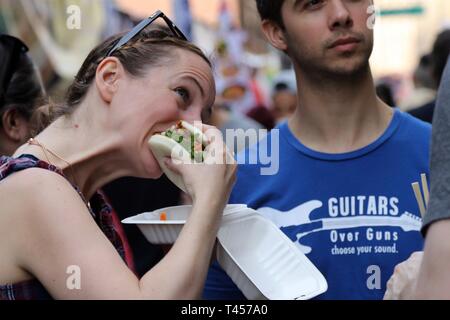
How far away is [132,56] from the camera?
2.79m

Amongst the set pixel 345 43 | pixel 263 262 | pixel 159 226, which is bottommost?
pixel 263 262

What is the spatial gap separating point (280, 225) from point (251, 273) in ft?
1.59

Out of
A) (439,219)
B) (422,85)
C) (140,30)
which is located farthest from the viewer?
(422,85)

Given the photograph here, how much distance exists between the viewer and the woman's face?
8.80 feet

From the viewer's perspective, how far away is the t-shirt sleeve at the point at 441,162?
1.76 m

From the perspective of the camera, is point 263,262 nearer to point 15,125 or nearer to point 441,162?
point 441,162

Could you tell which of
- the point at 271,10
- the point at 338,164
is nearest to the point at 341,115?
the point at 338,164

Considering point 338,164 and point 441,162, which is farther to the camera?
point 338,164

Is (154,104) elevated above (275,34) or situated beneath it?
situated beneath

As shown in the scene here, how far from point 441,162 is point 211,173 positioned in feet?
2.87

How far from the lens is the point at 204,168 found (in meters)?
2.51

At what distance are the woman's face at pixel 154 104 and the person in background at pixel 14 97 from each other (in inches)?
44.2

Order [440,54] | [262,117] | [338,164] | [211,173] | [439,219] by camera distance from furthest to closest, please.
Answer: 1. [262,117]
2. [440,54]
3. [338,164]
4. [211,173]
5. [439,219]
